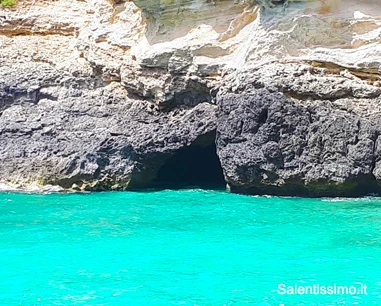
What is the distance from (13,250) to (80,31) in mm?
9735

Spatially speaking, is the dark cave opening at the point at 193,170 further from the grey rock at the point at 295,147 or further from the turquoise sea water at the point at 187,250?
the turquoise sea water at the point at 187,250

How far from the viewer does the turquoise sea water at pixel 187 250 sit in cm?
764

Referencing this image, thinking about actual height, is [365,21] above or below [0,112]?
above

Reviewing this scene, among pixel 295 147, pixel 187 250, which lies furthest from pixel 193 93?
pixel 187 250

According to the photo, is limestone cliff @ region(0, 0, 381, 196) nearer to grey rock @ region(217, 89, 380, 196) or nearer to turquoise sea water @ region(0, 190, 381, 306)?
grey rock @ region(217, 89, 380, 196)

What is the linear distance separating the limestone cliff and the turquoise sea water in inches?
49.4

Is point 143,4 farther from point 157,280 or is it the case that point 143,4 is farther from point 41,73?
point 157,280

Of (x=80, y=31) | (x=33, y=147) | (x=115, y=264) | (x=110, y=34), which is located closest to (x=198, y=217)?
(x=115, y=264)

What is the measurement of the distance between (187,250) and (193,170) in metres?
8.92

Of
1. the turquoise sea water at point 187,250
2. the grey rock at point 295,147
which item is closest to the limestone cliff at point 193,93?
the grey rock at point 295,147

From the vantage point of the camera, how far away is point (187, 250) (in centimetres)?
963

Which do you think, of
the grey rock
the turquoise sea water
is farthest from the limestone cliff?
the turquoise sea water

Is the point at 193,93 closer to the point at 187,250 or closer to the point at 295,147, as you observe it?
the point at 295,147

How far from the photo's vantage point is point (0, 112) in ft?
57.4
